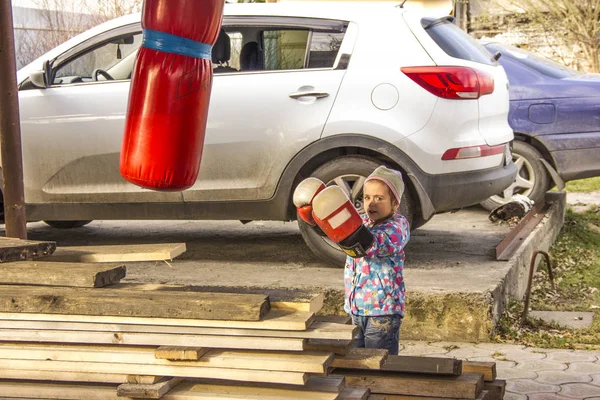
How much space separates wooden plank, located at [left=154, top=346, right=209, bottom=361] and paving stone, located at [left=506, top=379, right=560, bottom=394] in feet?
6.85

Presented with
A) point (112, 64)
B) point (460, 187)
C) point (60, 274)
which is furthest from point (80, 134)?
point (60, 274)

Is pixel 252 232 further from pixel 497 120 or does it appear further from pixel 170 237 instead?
pixel 497 120

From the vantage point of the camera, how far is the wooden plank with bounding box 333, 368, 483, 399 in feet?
12.3

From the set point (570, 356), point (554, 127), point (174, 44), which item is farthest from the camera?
point (554, 127)

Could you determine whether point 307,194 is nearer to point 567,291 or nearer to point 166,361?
point 166,361

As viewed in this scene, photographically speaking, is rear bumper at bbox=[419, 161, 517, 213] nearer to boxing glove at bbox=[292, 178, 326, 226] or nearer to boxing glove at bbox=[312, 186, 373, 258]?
boxing glove at bbox=[292, 178, 326, 226]

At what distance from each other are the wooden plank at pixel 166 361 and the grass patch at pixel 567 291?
2.67 metres

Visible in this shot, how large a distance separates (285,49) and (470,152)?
1550mm

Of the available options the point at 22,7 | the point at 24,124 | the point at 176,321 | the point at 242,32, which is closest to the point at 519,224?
the point at 242,32

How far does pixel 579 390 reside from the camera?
4781mm

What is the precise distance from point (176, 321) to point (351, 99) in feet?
11.2

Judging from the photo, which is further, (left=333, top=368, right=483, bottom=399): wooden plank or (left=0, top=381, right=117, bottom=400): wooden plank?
(left=333, top=368, right=483, bottom=399): wooden plank

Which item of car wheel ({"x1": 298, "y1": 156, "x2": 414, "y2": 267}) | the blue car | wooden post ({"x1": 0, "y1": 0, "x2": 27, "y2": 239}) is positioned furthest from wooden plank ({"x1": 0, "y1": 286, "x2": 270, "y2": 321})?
the blue car

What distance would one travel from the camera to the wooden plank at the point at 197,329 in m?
3.35
